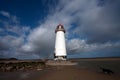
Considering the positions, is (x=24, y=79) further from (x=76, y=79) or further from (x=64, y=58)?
(x=64, y=58)

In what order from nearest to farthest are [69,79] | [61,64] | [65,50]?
[69,79] → [61,64] → [65,50]

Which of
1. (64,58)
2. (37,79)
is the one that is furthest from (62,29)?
(37,79)

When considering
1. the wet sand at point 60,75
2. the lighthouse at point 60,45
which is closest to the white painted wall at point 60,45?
the lighthouse at point 60,45

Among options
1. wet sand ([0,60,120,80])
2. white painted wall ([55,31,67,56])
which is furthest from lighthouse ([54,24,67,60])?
wet sand ([0,60,120,80])

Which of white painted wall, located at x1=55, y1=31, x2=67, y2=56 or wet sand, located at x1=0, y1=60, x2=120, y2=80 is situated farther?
white painted wall, located at x1=55, y1=31, x2=67, y2=56

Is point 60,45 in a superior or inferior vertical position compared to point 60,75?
superior

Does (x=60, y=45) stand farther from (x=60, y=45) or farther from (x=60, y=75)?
(x=60, y=75)

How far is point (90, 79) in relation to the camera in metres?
13.5

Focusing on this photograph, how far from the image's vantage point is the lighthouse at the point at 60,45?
31.4m

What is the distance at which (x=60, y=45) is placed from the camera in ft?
104

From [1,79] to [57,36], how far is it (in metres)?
19.8

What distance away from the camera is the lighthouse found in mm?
31422

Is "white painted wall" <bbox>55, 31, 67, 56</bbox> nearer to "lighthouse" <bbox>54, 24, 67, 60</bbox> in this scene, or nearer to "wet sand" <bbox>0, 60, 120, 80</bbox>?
"lighthouse" <bbox>54, 24, 67, 60</bbox>

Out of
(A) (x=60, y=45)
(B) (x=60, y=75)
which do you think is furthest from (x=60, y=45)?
(B) (x=60, y=75)
